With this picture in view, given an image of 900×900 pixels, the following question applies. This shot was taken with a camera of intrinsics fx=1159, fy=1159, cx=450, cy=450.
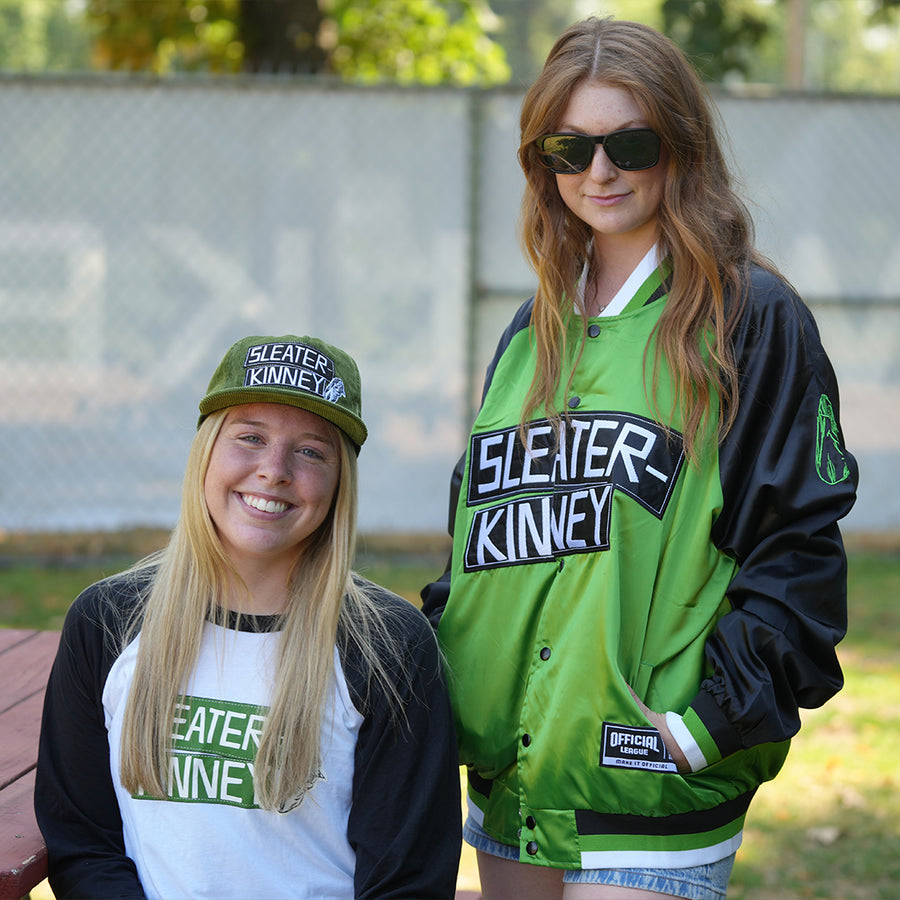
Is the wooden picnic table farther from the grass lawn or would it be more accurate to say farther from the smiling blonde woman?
the grass lawn

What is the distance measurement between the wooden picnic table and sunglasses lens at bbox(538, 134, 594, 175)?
1.56m

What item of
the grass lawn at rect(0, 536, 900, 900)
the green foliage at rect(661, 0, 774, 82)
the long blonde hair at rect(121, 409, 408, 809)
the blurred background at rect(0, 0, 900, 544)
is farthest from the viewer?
the green foliage at rect(661, 0, 774, 82)

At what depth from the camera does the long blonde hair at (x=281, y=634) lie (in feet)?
6.54

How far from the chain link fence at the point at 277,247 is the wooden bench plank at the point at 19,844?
179 inches

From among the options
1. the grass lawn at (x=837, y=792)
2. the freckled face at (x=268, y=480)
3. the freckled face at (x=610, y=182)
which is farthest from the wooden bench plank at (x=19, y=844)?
the grass lawn at (x=837, y=792)

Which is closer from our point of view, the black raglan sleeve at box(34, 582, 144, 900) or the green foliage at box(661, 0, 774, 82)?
the black raglan sleeve at box(34, 582, 144, 900)

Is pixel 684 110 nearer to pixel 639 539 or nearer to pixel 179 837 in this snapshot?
pixel 639 539

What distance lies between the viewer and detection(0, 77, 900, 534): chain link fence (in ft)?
21.6

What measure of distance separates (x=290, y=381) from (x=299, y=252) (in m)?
4.62

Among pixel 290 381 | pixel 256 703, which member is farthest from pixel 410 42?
pixel 256 703

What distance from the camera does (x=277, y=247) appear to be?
21.7ft

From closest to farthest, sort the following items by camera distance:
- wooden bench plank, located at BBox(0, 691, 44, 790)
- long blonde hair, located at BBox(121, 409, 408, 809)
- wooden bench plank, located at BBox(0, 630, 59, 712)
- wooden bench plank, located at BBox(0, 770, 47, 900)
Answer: wooden bench plank, located at BBox(0, 770, 47, 900)
long blonde hair, located at BBox(121, 409, 408, 809)
wooden bench plank, located at BBox(0, 691, 44, 790)
wooden bench plank, located at BBox(0, 630, 59, 712)

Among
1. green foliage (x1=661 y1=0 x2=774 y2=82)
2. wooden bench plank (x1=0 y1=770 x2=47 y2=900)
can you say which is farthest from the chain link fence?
wooden bench plank (x1=0 y1=770 x2=47 y2=900)

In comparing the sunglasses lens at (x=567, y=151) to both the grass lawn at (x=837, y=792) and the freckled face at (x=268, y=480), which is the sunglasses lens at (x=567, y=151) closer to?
the freckled face at (x=268, y=480)
